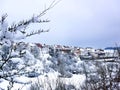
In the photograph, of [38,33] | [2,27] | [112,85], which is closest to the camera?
[2,27]

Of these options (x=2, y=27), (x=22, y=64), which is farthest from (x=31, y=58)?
(x=2, y=27)

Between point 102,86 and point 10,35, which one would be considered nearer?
point 10,35

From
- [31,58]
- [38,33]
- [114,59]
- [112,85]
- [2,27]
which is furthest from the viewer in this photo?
[114,59]

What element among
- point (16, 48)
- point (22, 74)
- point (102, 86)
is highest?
point (16, 48)

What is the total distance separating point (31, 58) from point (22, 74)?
0.46m

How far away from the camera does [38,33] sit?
4.57m

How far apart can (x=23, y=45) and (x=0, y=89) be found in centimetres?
62

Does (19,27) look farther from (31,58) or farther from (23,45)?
(31,58)

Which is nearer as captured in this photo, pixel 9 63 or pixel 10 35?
pixel 10 35

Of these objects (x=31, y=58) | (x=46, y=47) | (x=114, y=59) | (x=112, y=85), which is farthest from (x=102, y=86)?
(x=46, y=47)

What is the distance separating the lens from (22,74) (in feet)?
15.5

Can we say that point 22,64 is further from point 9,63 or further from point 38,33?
point 38,33

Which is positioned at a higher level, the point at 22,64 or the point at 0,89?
the point at 22,64

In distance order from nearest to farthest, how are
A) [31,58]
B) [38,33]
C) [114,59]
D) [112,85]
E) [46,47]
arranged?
1. [38,33]
2. [31,58]
3. [112,85]
4. [114,59]
5. [46,47]
